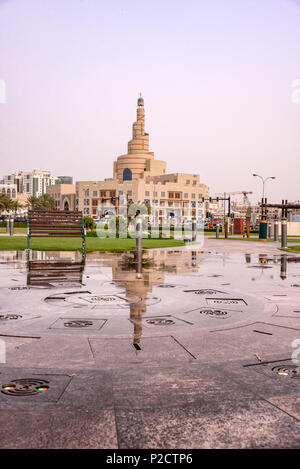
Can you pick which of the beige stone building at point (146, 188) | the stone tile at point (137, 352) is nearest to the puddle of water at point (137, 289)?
the stone tile at point (137, 352)

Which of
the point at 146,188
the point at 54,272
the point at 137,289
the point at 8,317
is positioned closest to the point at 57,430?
the point at 8,317

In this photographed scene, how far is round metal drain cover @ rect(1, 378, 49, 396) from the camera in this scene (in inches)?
123

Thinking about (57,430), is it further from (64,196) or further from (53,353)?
(64,196)

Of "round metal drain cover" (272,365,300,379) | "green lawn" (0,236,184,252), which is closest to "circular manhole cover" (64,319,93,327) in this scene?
"round metal drain cover" (272,365,300,379)

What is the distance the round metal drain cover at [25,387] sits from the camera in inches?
123

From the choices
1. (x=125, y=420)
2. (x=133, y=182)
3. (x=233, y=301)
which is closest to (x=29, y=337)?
(x=125, y=420)

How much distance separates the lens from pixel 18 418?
106 inches

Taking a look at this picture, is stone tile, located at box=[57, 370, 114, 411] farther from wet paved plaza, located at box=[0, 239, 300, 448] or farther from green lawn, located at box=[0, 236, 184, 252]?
green lawn, located at box=[0, 236, 184, 252]

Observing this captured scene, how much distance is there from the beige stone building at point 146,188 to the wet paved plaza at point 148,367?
116m

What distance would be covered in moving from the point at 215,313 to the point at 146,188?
12743cm

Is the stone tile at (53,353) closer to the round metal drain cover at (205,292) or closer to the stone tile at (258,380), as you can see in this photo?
the stone tile at (258,380)
